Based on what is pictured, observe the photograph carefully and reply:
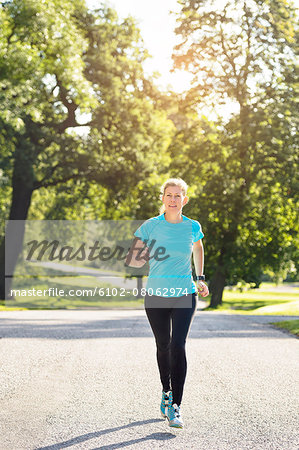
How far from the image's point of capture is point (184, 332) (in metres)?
5.35

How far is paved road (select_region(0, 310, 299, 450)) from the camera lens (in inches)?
191

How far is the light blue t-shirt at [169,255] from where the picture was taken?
5336mm

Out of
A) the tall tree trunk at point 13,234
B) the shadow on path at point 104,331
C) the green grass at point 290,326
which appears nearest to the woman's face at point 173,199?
the shadow on path at point 104,331

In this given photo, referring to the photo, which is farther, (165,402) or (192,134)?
(192,134)

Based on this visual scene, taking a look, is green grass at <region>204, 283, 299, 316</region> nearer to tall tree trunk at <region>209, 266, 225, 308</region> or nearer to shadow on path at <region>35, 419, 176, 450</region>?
tall tree trunk at <region>209, 266, 225, 308</region>

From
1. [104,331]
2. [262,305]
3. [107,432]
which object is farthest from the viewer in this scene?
[262,305]

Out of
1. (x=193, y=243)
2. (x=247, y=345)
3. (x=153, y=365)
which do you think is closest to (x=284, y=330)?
(x=247, y=345)

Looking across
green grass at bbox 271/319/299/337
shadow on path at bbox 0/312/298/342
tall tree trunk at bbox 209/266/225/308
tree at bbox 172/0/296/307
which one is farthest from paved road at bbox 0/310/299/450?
tall tree trunk at bbox 209/266/225/308

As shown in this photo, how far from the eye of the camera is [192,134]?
107 ft

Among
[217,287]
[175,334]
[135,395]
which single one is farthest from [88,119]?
[175,334]

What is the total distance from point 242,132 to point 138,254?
26295 millimetres

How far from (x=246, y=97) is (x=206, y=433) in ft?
90.0

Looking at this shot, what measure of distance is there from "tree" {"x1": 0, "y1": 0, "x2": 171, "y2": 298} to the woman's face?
20.3 m

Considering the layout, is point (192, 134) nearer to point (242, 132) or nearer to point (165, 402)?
point (242, 132)
